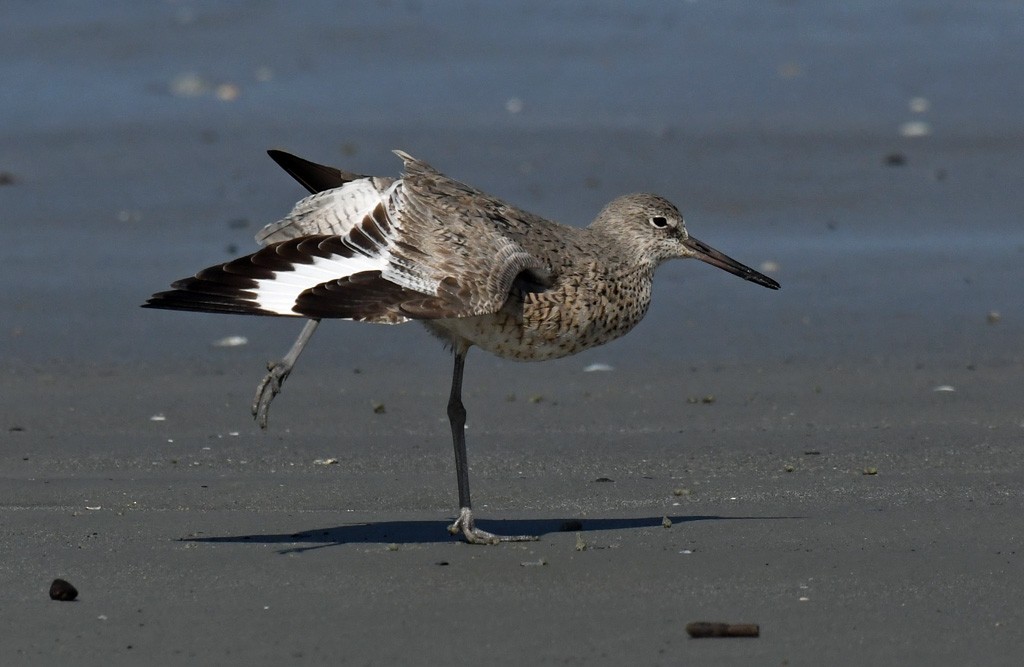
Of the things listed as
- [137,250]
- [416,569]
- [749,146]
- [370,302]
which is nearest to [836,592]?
[416,569]

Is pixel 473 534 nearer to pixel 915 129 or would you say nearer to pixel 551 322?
pixel 551 322

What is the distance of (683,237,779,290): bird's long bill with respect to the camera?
6180 millimetres

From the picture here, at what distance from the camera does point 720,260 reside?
6.27 meters

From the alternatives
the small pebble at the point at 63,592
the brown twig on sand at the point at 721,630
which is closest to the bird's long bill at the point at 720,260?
the brown twig on sand at the point at 721,630

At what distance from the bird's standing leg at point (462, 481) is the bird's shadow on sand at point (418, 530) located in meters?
0.08

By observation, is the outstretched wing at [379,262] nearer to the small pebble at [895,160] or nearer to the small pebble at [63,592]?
the small pebble at [63,592]

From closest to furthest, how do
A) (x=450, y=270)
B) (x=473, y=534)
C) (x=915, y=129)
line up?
1. (x=450, y=270)
2. (x=473, y=534)
3. (x=915, y=129)

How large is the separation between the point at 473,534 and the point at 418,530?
0.87ft

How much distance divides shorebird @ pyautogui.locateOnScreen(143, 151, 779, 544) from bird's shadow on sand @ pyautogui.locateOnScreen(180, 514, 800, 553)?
0.14 meters

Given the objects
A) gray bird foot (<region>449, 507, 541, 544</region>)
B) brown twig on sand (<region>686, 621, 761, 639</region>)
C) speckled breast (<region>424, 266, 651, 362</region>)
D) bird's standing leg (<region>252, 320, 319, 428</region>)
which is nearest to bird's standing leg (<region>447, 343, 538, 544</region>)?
gray bird foot (<region>449, 507, 541, 544</region>)

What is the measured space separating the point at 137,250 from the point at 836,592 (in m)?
5.50

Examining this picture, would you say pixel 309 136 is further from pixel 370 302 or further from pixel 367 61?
pixel 370 302

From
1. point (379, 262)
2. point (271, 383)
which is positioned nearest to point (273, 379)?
point (271, 383)

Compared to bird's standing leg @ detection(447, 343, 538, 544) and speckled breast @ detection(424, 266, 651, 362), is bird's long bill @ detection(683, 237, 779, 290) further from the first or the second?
bird's standing leg @ detection(447, 343, 538, 544)
